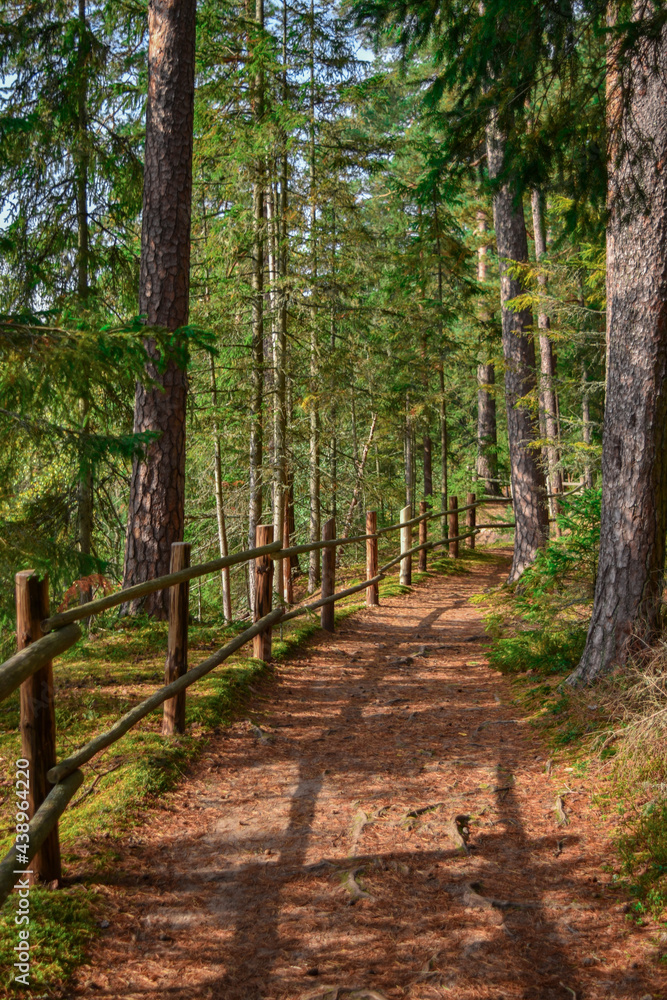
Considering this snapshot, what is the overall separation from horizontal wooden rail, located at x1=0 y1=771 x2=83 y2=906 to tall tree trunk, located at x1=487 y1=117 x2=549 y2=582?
9182 millimetres

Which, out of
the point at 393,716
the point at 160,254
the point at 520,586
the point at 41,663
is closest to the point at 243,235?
the point at 160,254

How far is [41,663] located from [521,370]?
382 inches

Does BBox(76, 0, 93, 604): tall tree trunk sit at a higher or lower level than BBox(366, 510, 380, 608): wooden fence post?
higher

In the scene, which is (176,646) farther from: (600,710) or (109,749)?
(600,710)

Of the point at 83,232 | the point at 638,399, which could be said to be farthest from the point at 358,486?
the point at 638,399

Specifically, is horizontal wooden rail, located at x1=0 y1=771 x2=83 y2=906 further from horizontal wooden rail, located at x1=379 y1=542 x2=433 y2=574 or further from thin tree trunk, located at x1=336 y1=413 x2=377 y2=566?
thin tree trunk, located at x1=336 y1=413 x2=377 y2=566

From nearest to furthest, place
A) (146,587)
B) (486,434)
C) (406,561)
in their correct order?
(146,587) → (406,561) → (486,434)

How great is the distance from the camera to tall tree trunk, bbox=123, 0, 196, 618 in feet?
24.0

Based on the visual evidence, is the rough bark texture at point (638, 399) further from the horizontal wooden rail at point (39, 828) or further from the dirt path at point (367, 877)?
the horizontal wooden rail at point (39, 828)

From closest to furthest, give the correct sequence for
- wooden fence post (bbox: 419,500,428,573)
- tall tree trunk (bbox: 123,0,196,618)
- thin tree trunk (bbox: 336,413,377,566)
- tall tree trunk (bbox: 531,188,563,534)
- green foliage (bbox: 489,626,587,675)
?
green foliage (bbox: 489,626,587,675), tall tree trunk (bbox: 123,0,196,618), tall tree trunk (bbox: 531,188,563,534), wooden fence post (bbox: 419,500,428,573), thin tree trunk (bbox: 336,413,377,566)

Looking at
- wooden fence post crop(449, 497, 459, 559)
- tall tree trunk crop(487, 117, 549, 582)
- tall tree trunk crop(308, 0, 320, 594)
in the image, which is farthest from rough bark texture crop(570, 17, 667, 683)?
wooden fence post crop(449, 497, 459, 559)

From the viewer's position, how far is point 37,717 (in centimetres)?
328

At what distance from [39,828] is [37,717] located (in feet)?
1.56

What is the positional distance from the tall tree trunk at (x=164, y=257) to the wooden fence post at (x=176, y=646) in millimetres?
2105
